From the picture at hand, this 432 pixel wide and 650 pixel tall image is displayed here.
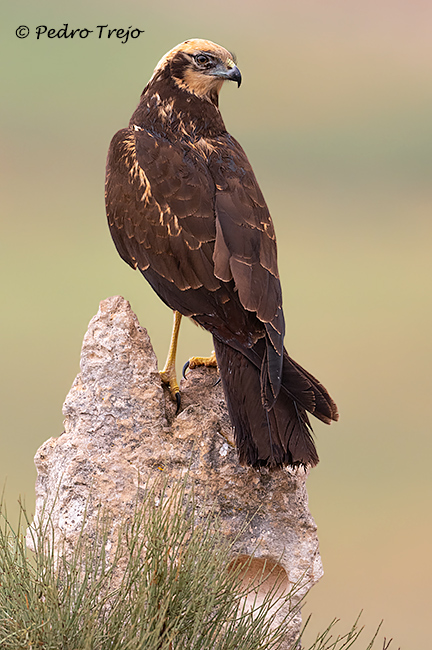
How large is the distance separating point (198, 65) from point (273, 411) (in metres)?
1.88

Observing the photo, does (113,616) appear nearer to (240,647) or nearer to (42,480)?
(240,647)

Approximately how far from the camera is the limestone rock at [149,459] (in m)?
3.84

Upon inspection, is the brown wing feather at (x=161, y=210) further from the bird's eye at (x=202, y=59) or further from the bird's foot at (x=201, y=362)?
the bird's foot at (x=201, y=362)

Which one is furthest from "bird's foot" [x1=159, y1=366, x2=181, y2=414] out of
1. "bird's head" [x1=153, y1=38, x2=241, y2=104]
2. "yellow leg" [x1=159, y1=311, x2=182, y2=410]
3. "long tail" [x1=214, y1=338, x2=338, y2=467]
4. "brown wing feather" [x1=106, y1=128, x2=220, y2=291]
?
"bird's head" [x1=153, y1=38, x2=241, y2=104]

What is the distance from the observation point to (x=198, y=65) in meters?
4.27

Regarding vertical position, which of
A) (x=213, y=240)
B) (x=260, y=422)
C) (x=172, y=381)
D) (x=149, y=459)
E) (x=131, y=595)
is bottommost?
(x=131, y=595)

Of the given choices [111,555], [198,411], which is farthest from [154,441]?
[111,555]

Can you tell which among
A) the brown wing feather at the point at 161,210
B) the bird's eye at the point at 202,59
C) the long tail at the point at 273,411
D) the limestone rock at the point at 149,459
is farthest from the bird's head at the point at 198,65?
the long tail at the point at 273,411

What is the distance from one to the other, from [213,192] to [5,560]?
197 cm

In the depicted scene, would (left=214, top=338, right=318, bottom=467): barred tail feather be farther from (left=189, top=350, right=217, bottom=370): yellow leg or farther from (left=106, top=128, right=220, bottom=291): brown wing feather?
(left=189, top=350, right=217, bottom=370): yellow leg

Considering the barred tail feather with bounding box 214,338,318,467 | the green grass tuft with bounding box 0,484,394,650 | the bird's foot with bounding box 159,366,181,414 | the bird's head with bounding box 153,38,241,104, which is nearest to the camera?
the green grass tuft with bounding box 0,484,394,650

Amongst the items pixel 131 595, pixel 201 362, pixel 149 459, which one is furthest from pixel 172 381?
pixel 131 595

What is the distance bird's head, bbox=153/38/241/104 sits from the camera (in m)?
4.26

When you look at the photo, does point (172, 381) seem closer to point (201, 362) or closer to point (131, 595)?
point (201, 362)
